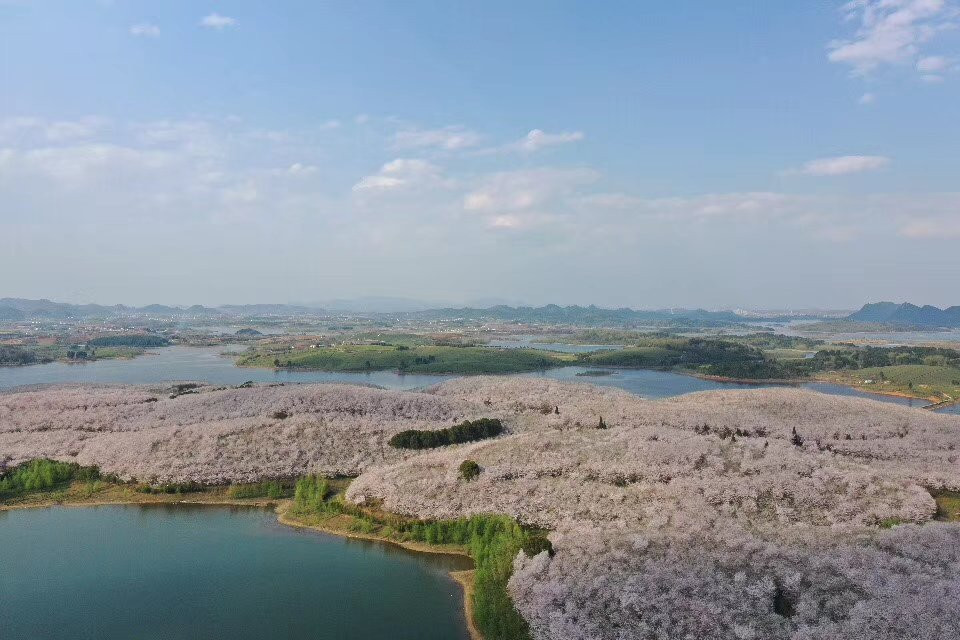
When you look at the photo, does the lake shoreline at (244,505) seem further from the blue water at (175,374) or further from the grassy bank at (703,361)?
the grassy bank at (703,361)

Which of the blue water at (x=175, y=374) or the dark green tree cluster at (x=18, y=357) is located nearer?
the blue water at (x=175, y=374)

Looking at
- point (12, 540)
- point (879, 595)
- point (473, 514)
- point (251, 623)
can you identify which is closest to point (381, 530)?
point (473, 514)

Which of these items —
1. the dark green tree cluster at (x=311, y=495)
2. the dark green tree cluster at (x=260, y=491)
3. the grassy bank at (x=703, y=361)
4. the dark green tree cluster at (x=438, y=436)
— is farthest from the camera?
the grassy bank at (x=703, y=361)

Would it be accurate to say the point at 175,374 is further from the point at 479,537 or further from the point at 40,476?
the point at 479,537

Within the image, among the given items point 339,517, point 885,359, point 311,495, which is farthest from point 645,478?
point 885,359

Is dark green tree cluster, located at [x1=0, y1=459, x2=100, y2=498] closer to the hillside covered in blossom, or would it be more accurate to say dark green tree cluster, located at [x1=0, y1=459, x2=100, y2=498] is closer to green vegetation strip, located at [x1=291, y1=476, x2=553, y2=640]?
the hillside covered in blossom

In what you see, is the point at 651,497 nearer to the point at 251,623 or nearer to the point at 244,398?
the point at 251,623

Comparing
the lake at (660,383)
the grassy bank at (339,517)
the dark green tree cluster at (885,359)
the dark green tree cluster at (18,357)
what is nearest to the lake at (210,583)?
the grassy bank at (339,517)
